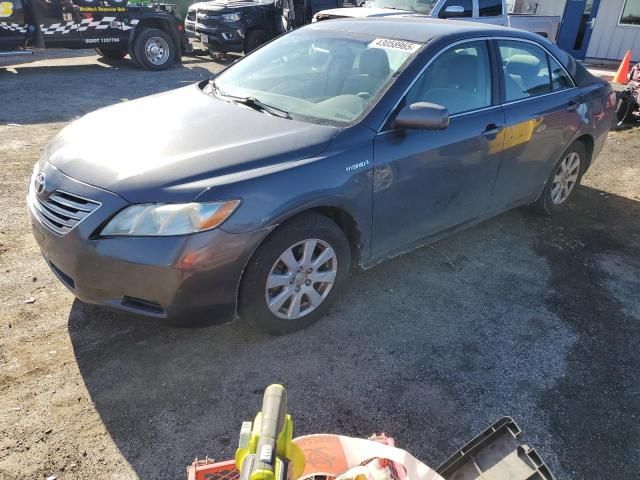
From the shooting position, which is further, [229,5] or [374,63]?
[229,5]

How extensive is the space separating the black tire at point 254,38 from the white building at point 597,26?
27.6ft

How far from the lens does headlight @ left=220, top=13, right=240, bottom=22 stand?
37.7 ft

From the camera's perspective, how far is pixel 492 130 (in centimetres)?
353

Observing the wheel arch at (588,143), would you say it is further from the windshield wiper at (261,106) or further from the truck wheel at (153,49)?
the truck wheel at (153,49)

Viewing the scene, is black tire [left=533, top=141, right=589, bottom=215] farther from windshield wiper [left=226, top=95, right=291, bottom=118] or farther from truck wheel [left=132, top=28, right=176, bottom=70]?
truck wheel [left=132, top=28, right=176, bottom=70]

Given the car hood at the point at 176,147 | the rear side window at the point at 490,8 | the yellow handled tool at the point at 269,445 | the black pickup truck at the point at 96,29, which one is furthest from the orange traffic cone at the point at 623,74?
the yellow handled tool at the point at 269,445

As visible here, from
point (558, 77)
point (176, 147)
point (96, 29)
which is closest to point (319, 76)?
point (176, 147)

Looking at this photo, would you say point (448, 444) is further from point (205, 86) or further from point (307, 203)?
point (205, 86)

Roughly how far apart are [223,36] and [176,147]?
32.7ft

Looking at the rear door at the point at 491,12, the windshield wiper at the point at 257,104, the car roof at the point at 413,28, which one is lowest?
the rear door at the point at 491,12

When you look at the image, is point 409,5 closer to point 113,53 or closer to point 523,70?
point 523,70

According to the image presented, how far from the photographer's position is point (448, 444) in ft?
7.70

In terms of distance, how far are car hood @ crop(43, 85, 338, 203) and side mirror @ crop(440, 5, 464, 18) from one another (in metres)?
6.95

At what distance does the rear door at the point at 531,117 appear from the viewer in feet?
12.2
